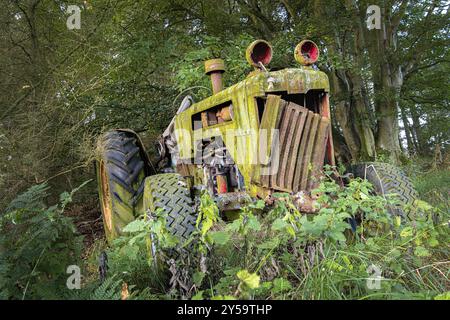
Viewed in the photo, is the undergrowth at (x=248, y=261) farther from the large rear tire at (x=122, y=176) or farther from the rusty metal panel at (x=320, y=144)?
the large rear tire at (x=122, y=176)

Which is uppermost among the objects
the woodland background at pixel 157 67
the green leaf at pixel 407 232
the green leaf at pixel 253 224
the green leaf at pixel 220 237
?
the woodland background at pixel 157 67

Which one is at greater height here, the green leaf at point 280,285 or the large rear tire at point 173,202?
the large rear tire at point 173,202

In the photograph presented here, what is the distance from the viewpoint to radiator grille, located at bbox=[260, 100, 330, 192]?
307cm

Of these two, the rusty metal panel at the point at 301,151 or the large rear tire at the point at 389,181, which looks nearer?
the rusty metal panel at the point at 301,151

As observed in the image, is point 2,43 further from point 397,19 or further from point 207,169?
point 397,19

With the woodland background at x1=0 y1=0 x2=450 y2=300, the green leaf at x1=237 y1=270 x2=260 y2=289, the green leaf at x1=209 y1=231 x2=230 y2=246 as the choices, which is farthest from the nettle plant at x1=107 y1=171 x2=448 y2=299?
the woodland background at x1=0 y1=0 x2=450 y2=300

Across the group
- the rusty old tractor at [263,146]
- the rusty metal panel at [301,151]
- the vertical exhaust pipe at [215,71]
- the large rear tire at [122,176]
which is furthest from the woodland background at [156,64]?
the rusty metal panel at [301,151]

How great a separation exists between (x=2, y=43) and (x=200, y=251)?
21.2 ft

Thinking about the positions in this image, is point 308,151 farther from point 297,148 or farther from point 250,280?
point 250,280

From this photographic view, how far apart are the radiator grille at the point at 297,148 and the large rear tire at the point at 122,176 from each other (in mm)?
1812

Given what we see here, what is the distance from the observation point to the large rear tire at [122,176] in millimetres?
4234

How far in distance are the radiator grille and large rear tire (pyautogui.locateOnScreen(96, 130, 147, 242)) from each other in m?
1.81

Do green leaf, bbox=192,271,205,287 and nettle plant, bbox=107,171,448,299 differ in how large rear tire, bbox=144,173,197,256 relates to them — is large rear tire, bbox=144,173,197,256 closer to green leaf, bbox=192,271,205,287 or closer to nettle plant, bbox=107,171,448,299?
nettle plant, bbox=107,171,448,299

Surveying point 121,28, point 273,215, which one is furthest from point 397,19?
point 273,215
